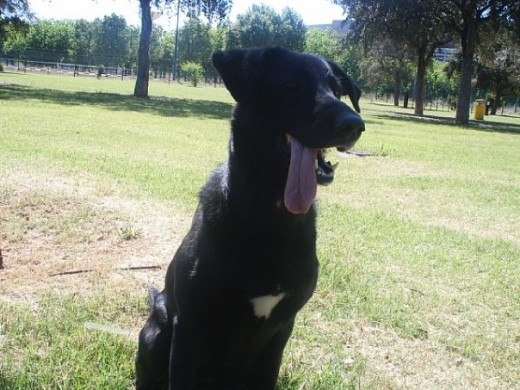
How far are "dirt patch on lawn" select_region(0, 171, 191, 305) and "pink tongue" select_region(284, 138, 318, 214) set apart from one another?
1966 millimetres

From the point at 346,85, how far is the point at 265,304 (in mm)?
1323

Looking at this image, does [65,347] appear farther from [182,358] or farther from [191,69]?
[191,69]

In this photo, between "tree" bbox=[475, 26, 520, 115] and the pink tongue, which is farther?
"tree" bbox=[475, 26, 520, 115]

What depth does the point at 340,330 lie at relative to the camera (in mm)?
3373

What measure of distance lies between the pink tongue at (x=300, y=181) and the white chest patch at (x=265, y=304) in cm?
36

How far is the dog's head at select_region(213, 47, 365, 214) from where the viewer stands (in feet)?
6.81

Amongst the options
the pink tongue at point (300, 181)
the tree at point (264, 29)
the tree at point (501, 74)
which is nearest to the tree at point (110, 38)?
the tree at point (264, 29)

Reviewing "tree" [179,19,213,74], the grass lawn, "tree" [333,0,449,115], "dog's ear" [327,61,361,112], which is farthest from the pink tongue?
"tree" [179,19,213,74]

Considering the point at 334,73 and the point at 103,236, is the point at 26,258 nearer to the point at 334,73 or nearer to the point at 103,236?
the point at 103,236

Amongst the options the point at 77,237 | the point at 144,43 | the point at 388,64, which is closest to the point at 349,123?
the point at 77,237

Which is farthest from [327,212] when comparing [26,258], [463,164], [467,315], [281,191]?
[463,164]

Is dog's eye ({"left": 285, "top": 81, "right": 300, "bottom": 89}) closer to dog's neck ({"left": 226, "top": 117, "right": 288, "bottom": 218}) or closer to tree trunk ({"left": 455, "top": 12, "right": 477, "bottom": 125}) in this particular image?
dog's neck ({"left": 226, "top": 117, "right": 288, "bottom": 218})

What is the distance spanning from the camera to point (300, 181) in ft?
6.89

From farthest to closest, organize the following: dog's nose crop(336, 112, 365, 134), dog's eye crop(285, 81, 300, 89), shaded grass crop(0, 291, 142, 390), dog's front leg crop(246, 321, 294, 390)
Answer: shaded grass crop(0, 291, 142, 390) < dog's front leg crop(246, 321, 294, 390) < dog's eye crop(285, 81, 300, 89) < dog's nose crop(336, 112, 365, 134)
